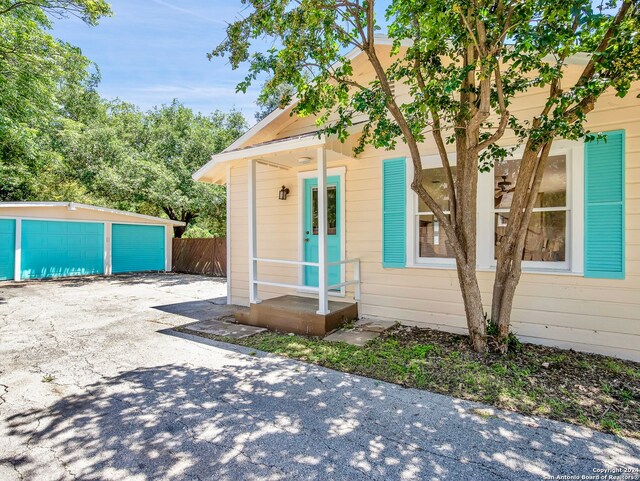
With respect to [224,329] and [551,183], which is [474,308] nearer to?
[551,183]

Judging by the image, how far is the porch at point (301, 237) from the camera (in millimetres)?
4742

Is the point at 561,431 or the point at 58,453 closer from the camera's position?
the point at 58,453

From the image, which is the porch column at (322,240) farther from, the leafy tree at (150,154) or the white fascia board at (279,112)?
the leafy tree at (150,154)

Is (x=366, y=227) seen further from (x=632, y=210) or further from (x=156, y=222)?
(x=156, y=222)

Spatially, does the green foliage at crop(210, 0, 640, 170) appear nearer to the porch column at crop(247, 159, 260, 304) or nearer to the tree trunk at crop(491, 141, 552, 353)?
the tree trunk at crop(491, 141, 552, 353)

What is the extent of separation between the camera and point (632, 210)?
365cm

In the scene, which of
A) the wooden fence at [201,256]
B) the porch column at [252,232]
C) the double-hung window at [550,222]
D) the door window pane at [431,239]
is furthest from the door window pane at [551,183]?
the wooden fence at [201,256]

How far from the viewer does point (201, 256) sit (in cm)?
1359

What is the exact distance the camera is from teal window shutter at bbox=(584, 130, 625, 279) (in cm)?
370

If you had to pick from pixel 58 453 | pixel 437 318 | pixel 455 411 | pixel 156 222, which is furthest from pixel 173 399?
pixel 156 222

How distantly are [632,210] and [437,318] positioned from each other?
252 centimetres

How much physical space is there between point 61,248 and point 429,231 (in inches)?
491

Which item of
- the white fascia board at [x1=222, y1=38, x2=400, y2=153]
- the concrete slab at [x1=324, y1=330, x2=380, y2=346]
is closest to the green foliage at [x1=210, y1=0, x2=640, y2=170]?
the white fascia board at [x1=222, y1=38, x2=400, y2=153]

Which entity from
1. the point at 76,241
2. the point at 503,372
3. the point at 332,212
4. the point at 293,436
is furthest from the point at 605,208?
the point at 76,241
